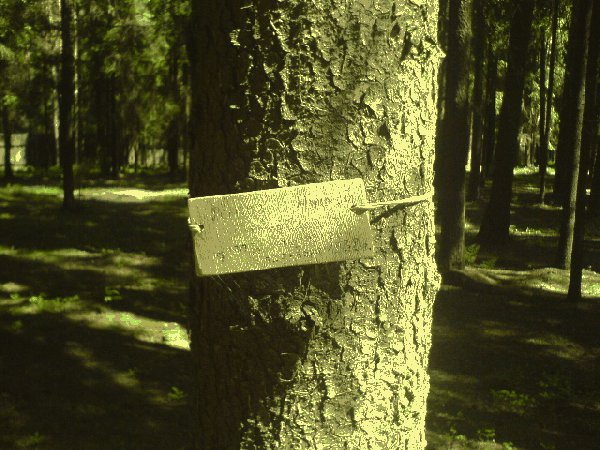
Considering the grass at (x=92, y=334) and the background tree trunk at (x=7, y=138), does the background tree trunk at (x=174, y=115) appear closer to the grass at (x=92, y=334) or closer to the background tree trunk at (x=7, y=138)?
the background tree trunk at (x=7, y=138)

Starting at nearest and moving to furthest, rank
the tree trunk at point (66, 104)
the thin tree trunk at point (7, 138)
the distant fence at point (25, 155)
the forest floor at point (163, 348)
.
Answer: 1. the forest floor at point (163, 348)
2. the tree trunk at point (66, 104)
3. the thin tree trunk at point (7, 138)
4. the distant fence at point (25, 155)

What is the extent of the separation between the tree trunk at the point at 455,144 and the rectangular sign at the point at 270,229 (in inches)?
479

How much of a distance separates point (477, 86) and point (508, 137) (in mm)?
6680

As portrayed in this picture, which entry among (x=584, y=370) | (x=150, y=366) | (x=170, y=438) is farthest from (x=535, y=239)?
(x=170, y=438)

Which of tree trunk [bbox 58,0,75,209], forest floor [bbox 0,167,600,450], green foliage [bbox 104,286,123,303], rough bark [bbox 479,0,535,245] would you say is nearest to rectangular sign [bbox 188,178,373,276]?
forest floor [bbox 0,167,600,450]

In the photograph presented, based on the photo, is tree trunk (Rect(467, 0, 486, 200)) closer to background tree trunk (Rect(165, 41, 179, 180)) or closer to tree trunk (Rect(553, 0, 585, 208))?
tree trunk (Rect(553, 0, 585, 208))

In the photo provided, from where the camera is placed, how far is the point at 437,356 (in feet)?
33.6

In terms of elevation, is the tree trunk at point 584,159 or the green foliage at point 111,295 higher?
the tree trunk at point 584,159

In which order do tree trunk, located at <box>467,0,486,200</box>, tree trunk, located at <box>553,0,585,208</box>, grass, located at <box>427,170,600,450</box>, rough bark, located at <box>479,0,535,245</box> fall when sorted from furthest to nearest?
tree trunk, located at <box>553,0,585,208</box> < tree trunk, located at <box>467,0,486,200</box> < rough bark, located at <box>479,0,535,245</box> < grass, located at <box>427,170,600,450</box>

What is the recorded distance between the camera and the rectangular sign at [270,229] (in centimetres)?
169

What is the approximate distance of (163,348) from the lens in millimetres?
10258

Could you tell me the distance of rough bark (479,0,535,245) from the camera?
1723 cm

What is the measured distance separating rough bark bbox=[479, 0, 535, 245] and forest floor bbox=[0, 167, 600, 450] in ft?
2.04

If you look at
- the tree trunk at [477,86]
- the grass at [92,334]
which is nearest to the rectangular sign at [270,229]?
the grass at [92,334]
